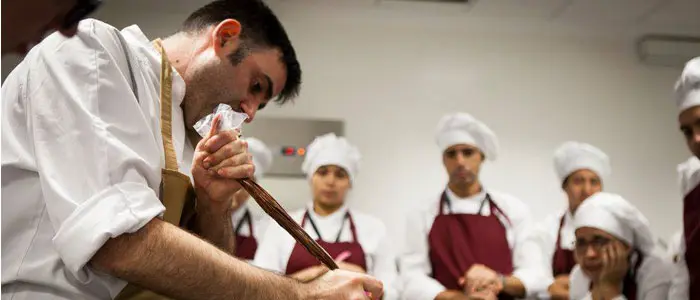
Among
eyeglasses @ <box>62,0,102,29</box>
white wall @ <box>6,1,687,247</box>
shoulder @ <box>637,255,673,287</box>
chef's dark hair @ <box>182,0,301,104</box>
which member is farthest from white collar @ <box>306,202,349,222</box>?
eyeglasses @ <box>62,0,102,29</box>

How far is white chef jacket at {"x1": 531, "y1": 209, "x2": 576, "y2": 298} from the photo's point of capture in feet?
6.59

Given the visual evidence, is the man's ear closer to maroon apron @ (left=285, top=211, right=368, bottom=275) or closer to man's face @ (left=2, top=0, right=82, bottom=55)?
man's face @ (left=2, top=0, right=82, bottom=55)

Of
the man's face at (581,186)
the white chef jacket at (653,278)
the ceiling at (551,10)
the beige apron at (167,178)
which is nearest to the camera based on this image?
the beige apron at (167,178)

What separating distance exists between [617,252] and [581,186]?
2.78 feet

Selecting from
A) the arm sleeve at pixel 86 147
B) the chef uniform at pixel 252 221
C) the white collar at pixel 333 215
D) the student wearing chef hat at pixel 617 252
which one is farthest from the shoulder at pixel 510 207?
the arm sleeve at pixel 86 147

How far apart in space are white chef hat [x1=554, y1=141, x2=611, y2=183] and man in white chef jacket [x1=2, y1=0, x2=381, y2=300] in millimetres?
→ 1968

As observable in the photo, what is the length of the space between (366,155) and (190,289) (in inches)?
88.1

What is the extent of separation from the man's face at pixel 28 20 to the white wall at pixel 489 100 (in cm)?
242

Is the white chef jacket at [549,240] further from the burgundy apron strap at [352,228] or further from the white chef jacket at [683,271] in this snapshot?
the burgundy apron strap at [352,228]

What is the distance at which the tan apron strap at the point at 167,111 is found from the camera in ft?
2.44

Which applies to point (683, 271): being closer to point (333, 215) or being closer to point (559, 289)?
point (559, 289)

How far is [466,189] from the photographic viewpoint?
85.9 inches

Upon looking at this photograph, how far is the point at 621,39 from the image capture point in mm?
2992

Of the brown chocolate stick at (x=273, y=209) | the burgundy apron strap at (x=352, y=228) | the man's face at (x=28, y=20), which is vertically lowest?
the burgundy apron strap at (x=352, y=228)
